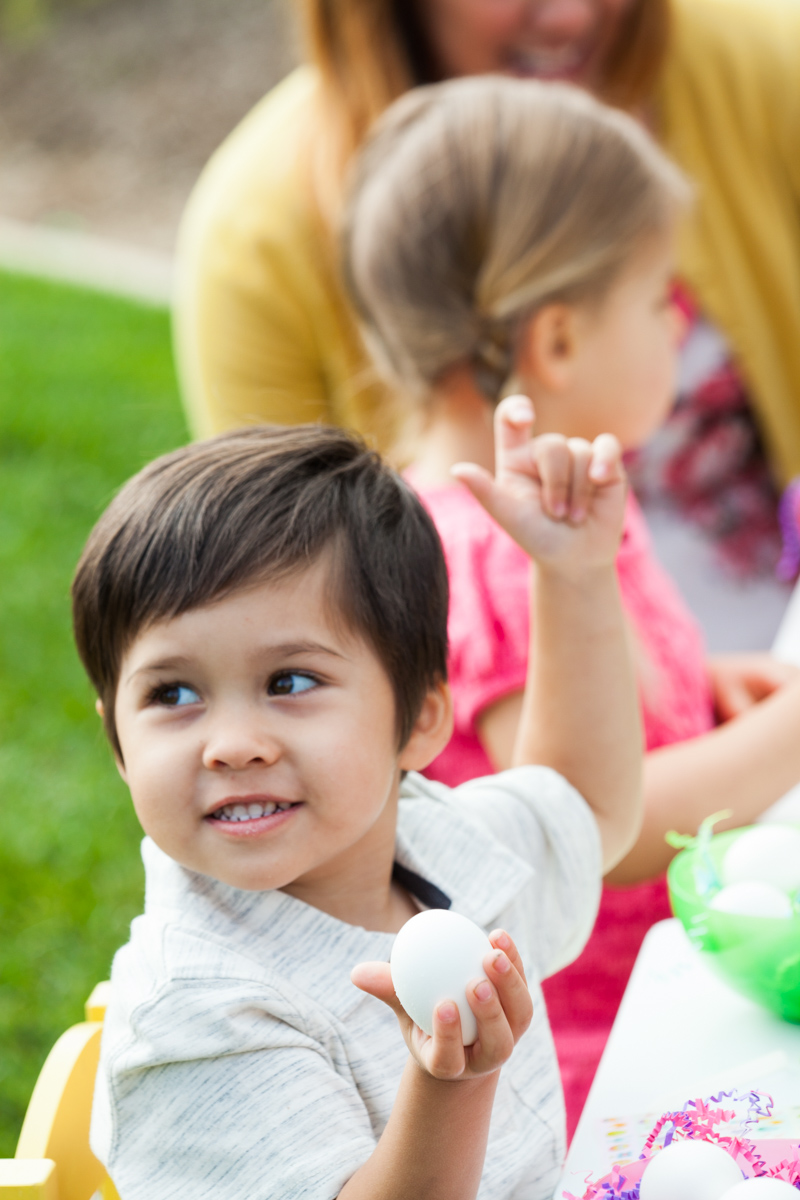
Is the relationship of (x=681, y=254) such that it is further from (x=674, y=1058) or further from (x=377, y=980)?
(x=377, y=980)

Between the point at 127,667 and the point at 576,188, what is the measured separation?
853 mm

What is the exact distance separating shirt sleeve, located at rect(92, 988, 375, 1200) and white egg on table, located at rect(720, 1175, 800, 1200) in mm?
227

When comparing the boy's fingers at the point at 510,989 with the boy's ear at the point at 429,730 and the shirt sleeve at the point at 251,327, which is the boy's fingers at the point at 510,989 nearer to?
the boy's ear at the point at 429,730

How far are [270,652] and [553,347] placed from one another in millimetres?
748

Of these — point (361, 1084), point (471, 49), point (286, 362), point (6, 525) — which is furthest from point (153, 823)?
point (6, 525)

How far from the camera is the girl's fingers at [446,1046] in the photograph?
0.71m

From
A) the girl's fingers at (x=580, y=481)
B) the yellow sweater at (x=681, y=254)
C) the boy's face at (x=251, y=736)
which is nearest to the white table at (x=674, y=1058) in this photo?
the boy's face at (x=251, y=736)

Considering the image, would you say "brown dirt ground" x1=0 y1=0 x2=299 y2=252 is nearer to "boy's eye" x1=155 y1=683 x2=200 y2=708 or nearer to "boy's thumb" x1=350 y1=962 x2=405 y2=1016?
"boy's eye" x1=155 y1=683 x2=200 y2=708

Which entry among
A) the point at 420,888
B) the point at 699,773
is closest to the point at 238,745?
the point at 420,888

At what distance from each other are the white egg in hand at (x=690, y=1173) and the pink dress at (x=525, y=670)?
1.46 feet

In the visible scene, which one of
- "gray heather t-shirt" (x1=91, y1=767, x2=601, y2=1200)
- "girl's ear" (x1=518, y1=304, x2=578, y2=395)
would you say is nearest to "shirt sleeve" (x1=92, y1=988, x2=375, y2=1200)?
"gray heather t-shirt" (x1=91, y1=767, x2=601, y2=1200)

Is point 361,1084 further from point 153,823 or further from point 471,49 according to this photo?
point 471,49

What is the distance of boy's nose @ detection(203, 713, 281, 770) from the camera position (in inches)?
33.3

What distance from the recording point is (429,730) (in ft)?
3.33
